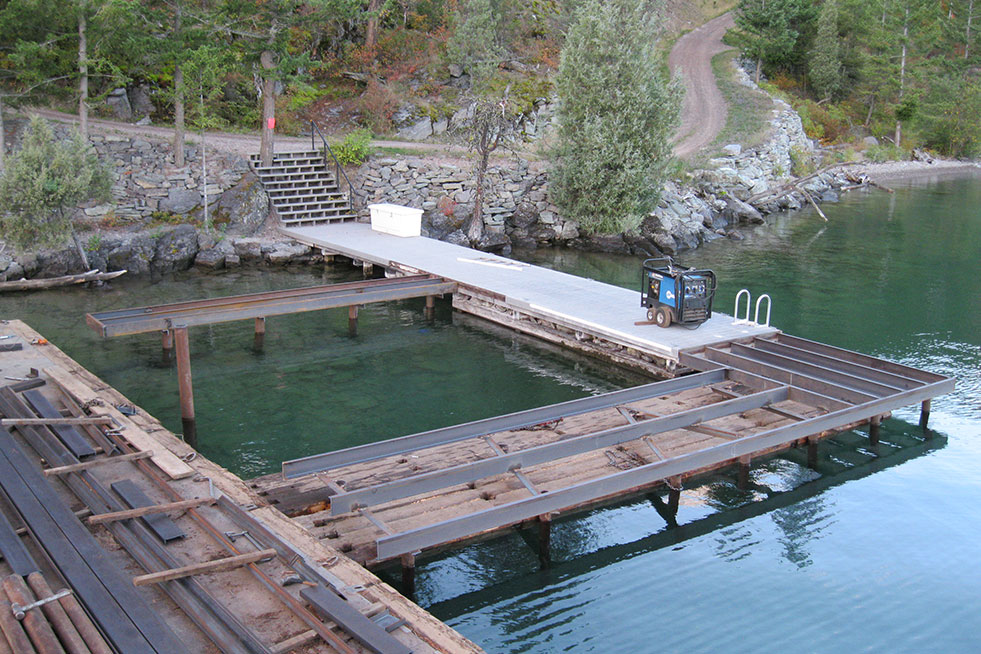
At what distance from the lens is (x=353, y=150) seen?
27.9m

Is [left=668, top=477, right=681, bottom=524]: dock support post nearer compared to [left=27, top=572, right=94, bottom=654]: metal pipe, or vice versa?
[left=27, top=572, right=94, bottom=654]: metal pipe

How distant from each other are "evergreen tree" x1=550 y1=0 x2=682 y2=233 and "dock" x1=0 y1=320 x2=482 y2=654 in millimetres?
18371

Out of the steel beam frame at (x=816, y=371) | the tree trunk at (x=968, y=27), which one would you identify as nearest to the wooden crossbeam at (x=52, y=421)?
the steel beam frame at (x=816, y=371)

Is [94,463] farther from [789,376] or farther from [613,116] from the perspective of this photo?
[613,116]

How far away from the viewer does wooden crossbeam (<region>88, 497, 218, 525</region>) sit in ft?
26.0

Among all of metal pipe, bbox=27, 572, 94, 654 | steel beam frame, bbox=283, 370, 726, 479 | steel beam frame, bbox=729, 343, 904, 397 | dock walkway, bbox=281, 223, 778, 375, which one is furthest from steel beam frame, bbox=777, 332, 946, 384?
metal pipe, bbox=27, 572, 94, 654

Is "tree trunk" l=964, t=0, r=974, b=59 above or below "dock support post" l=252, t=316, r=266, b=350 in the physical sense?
above

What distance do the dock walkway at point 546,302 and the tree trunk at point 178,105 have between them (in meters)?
4.30

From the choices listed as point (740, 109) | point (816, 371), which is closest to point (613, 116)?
point (816, 371)

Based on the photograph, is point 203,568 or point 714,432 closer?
point 203,568

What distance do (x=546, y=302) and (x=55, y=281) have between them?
40.0 feet

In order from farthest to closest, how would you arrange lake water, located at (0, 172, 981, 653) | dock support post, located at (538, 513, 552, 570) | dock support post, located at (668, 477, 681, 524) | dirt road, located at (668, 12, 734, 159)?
1. dirt road, located at (668, 12, 734, 159)
2. dock support post, located at (668, 477, 681, 524)
3. dock support post, located at (538, 513, 552, 570)
4. lake water, located at (0, 172, 981, 653)

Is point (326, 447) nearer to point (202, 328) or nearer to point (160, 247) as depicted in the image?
point (202, 328)

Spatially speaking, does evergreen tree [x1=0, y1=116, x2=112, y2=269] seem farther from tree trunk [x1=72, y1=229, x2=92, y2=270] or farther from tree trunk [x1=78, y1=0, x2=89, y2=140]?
tree trunk [x1=78, y1=0, x2=89, y2=140]
